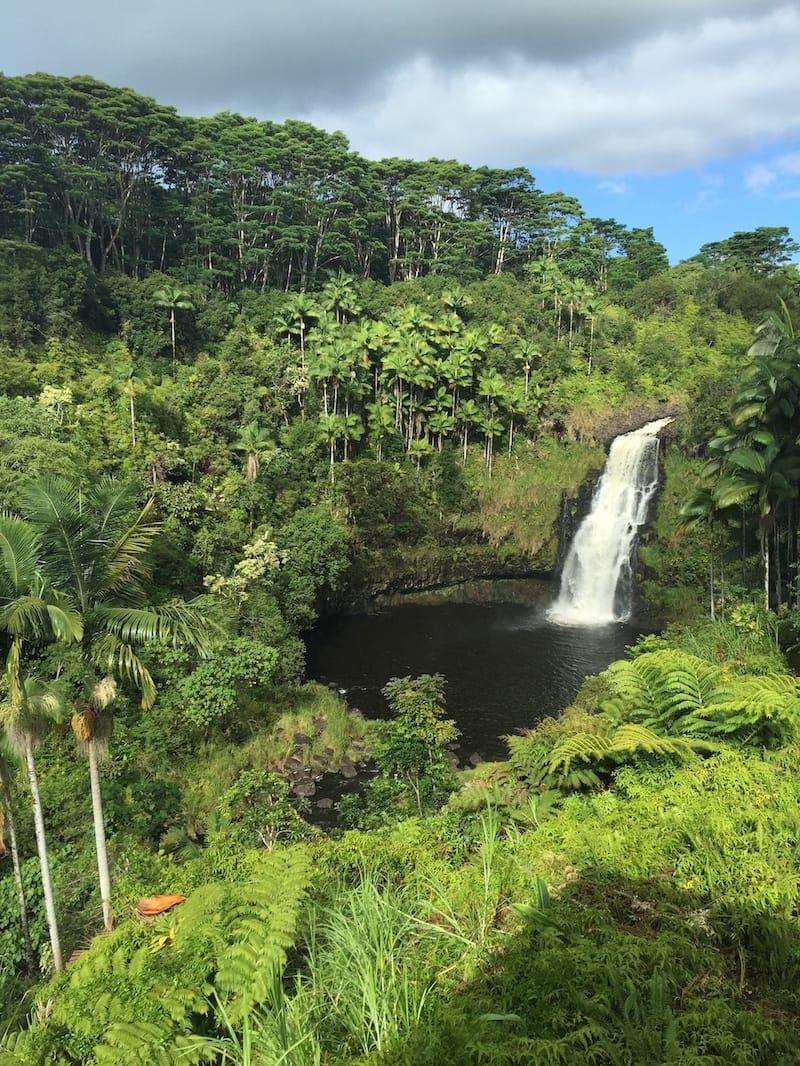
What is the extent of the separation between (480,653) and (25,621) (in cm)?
1909

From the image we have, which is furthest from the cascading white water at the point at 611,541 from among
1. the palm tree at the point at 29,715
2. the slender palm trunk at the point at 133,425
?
the palm tree at the point at 29,715

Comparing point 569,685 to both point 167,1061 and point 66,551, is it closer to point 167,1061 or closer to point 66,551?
point 66,551

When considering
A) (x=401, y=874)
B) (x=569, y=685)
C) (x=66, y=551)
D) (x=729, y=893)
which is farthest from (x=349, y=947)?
(x=569, y=685)

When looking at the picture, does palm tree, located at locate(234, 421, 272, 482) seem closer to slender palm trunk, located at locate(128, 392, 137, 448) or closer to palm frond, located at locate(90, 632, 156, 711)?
slender palm trunk, located at locate(128, 392, 137, 448)

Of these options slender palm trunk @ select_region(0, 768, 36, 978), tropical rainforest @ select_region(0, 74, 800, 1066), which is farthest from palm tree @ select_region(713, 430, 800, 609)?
slender palm trunk @ select_region(0, 768, 36, 978)

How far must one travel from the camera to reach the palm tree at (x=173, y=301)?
110 ft

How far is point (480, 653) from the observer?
80.2ft

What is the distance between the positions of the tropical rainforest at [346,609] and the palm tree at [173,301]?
0.27 metres

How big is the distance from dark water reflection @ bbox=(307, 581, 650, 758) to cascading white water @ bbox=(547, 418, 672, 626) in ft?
4.17

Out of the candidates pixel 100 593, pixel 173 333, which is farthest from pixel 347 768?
pixel 173 333

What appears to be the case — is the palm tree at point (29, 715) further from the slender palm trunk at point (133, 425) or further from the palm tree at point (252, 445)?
the slender palm trunk at point (133, 425)

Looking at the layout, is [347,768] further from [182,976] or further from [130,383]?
[130,383]

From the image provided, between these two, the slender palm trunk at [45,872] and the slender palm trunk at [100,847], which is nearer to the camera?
the slender palm trunk at [100,847]

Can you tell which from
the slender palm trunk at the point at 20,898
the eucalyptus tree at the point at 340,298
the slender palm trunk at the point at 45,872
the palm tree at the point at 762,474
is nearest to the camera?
the slender palm trunk at the point at 45,872
